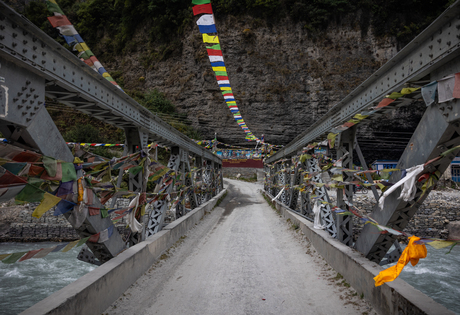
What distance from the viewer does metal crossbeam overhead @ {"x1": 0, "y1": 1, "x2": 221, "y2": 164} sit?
2.41 m

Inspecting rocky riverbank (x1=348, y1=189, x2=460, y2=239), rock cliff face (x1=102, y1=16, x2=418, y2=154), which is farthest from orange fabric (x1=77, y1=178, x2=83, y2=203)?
rock cliff face (x1=102, y1=16, x2=418, y2=154)

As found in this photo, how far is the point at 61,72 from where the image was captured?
3080 mm

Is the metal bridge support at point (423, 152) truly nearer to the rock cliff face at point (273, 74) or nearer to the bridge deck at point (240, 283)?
the bridge deck at point (240, 283)

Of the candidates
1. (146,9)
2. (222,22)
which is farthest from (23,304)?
(146,9)

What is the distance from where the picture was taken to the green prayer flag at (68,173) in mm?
3030

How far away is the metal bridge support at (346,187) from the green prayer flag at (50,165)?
14.8 feet

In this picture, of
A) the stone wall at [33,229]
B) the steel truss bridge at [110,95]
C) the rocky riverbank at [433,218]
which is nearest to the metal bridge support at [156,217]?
the steel truss bridge at [110,95]

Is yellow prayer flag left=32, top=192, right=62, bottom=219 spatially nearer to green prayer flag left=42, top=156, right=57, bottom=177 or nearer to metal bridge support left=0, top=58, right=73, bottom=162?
green prayer flag left=42, top=156, right=57, bottom=177

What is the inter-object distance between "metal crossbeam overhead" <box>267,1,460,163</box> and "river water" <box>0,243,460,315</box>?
16.8 ft

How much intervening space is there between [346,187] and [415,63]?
2.74 metres

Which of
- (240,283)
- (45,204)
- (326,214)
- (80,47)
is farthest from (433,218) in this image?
(45,204)

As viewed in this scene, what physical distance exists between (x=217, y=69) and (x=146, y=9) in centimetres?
3326

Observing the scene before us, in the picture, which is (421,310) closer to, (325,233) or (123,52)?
(325,233)

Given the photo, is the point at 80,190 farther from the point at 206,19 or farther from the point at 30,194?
the point at 206,19
